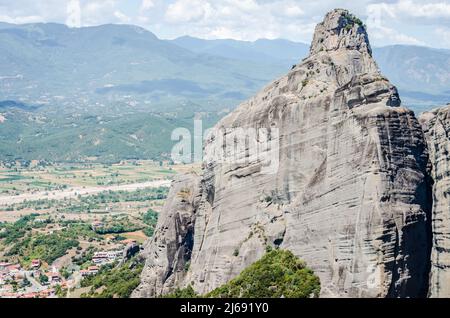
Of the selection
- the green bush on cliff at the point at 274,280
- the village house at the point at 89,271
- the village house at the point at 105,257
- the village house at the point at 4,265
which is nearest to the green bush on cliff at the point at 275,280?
the green bush on cliff at the point at 274,280

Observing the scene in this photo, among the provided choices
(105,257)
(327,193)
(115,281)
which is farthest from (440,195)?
(105,257)

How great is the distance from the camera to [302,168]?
1580 inches

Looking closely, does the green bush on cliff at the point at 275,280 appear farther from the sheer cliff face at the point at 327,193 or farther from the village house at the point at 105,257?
the village house at the point at 105,257

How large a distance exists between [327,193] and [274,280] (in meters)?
5.29

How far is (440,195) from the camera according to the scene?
3453 centimetres

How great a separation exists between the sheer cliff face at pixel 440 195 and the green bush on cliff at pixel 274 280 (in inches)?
213

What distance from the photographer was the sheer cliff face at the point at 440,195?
33344mm

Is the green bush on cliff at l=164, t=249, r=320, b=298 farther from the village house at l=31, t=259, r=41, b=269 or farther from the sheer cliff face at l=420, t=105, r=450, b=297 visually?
the village house at l=31, t=259, r=41, b=269

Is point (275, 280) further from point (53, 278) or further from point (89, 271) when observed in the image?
point (53, 278)

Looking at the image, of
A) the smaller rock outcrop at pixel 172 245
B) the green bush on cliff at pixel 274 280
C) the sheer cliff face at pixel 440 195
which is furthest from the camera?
the smaller rock outcrop at pixel 172 245

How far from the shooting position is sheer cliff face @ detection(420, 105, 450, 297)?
33.3m

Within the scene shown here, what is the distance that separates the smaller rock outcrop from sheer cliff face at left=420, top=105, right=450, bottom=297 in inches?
731
